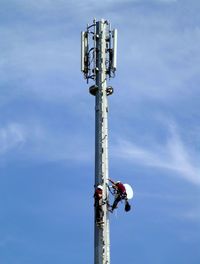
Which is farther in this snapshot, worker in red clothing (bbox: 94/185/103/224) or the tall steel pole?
worker in red clothing (bbox: 94/185/103/224)

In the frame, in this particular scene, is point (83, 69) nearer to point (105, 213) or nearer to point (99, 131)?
point (99, 131)

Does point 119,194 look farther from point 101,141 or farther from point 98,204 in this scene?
point 101,141

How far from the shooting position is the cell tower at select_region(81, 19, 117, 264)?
1195 inches

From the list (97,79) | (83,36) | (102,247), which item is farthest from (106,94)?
(102,247)

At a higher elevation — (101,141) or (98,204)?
(101,141)

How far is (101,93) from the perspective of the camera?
3381 cm

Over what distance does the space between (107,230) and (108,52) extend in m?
10.3

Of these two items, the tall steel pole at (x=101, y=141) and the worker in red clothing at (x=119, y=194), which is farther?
the worker in red clothing at (x=119, y=194)

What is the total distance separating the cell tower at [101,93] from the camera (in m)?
30.4

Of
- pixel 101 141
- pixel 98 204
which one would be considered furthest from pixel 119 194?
pixel 101 141

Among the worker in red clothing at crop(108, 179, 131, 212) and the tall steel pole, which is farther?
the worker in red clothing at crop(108, 179, 131, 212)

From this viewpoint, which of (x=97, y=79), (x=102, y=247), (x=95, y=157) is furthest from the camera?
(x=97, y=79)

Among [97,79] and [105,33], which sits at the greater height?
[105,33]

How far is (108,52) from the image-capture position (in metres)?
35.1
